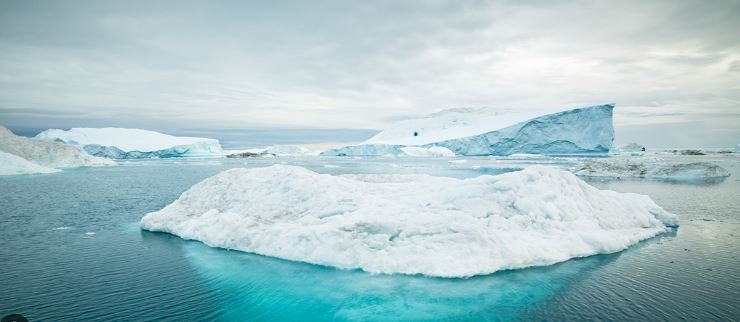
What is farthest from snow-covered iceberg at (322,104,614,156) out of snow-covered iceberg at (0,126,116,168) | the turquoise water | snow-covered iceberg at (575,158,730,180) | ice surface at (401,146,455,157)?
the turquoise water

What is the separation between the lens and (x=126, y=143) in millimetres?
94188

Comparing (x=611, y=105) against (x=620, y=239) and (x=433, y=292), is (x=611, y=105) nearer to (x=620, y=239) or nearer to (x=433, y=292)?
(x=620, y=239)

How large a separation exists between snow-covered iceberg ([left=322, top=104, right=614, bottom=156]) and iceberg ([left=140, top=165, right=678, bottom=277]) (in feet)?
216

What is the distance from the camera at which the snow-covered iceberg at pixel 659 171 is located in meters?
32.6

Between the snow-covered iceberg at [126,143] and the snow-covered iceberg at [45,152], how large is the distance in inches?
1265

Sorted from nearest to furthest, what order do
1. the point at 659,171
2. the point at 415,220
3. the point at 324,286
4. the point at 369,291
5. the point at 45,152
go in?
the point at 369,291 → the point at 324,286 → the point at 415,220 → the point at 659,171 → the point at 45,152

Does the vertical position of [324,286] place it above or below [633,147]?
below

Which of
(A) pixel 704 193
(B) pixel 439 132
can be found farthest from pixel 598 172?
(B) pixel 439 132

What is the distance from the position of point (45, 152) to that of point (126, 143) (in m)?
46.0

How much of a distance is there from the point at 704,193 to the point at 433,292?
967 inches

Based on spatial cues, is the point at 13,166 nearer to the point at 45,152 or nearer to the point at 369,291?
the point at 45,152

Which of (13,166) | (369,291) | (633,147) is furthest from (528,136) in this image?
(13,166)

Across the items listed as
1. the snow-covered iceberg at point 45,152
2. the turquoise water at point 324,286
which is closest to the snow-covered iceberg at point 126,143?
the snow-covered iceberg at point 45,152

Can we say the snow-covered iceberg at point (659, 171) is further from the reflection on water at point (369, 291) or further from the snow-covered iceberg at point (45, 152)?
the snow-covered iceberg at point (45, 152)
